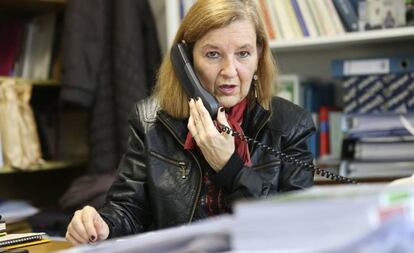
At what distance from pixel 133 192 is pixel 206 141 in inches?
8.9

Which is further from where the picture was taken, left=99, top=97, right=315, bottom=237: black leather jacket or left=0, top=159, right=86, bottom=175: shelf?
left=0, top=159, right=86, bottom=175: shelf

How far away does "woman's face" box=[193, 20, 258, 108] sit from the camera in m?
1.35

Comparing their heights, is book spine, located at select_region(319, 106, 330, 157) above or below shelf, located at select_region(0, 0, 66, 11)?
below

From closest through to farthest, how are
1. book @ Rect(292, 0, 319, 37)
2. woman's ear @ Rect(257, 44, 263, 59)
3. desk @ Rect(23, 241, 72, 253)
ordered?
1. desk @ Rect(23, 241, 72, 253)
2. woman's ear @ Rect(257, 44, 263, 59)
3. book @ Rect(292, 0, 319, 37)

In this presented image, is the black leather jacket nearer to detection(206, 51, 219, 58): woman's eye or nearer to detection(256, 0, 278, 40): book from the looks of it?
detection(206, 51, 219, 58): woman's eye

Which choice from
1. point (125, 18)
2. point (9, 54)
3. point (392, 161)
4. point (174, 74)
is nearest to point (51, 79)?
point (9, 54)

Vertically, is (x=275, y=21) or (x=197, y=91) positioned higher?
(x=275, y=21)

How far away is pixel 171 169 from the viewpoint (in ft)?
4.52

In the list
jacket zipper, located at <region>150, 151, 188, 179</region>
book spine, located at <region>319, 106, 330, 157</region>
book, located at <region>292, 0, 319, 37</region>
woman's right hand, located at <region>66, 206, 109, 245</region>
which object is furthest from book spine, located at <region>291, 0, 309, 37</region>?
woman's right hand, located at <region>66, 206, 109, 245</region>

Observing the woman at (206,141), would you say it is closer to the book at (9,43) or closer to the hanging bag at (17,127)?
the hanging bag at (17,127)

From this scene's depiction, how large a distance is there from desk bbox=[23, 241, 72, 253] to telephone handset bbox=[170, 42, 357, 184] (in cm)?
43

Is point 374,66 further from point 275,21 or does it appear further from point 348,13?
point 275,21

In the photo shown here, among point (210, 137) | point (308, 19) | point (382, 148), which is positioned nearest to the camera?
point (210, 137)

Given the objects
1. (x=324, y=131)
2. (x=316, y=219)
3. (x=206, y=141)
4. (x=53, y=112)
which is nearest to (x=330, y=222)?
(x=316, y=219)
